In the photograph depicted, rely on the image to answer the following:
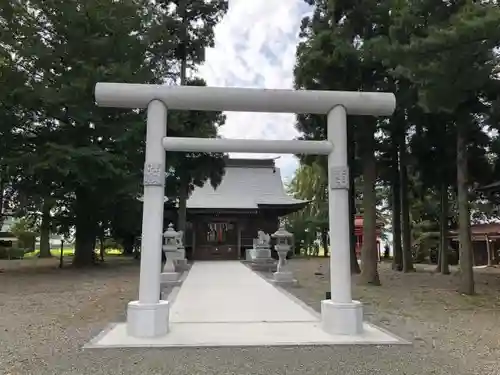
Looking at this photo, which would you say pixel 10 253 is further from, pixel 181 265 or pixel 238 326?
pixel 238 326

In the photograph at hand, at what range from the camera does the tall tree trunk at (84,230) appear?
15.6 m

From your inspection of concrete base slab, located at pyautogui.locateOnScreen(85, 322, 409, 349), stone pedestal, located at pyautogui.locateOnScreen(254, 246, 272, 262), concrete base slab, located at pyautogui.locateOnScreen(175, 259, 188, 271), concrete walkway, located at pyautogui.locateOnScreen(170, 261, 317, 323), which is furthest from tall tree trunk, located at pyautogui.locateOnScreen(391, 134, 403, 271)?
concrete base slab, located at pyautogui.locateOnScreen(85, 322, 409, 349)

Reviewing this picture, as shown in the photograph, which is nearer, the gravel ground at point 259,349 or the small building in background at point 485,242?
the gravel ground at point 259,349

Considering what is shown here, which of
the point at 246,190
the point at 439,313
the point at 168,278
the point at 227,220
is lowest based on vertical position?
the point at 439,313

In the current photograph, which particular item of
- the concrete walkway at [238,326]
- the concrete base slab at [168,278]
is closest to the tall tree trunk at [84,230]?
the concrete base slab at [168,278]

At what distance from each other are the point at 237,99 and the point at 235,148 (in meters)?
0.58

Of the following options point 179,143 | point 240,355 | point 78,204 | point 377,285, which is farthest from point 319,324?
point 78,204

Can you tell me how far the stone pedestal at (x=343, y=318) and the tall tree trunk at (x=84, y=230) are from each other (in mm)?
11933

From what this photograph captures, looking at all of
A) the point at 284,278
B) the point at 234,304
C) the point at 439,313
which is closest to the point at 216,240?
the point at 284,278

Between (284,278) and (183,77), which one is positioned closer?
(284,278)

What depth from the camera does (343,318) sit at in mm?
5125

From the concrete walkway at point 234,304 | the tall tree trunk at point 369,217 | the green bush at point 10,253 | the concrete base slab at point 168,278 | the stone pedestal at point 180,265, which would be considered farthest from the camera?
the green bush at point 10,253

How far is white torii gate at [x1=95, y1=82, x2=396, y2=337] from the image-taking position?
5.05 m

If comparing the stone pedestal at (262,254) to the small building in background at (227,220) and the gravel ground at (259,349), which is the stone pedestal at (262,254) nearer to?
Answer: the small building in background at (227,220)
